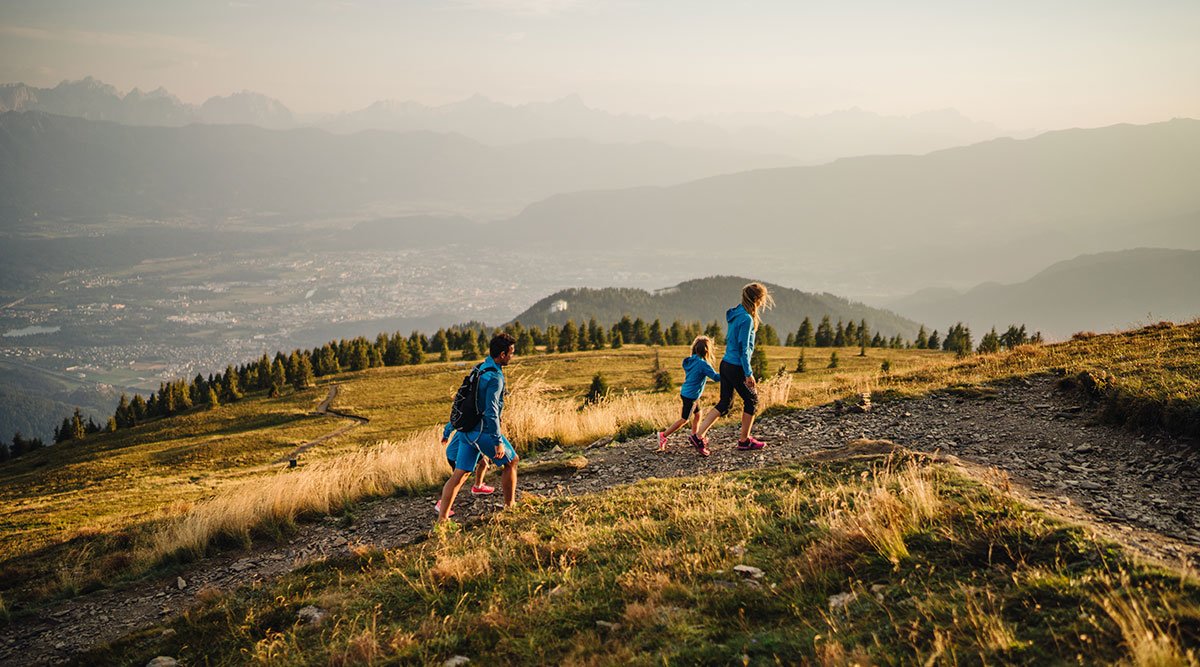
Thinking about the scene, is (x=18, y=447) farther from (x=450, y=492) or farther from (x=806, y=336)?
(x=806, y=336)

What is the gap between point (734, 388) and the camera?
387 inches

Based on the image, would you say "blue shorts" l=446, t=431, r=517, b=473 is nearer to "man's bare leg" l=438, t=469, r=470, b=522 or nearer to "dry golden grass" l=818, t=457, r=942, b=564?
"man's bare leg" l=438, t=469, r=470, b=522

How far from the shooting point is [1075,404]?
32.2 feet

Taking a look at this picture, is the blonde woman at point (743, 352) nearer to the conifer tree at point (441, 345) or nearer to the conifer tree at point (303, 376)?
the conifer tree at point (303, 376)

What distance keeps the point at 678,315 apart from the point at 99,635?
634ft

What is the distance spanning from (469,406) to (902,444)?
6823mm

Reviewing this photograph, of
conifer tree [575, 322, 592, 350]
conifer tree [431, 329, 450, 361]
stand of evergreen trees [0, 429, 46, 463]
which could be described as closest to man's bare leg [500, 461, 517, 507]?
conifer tree [575, 322, 592, 350]

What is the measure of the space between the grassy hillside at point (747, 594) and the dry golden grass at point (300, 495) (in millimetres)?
2985

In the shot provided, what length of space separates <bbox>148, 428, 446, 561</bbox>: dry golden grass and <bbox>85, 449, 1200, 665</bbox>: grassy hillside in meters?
2.99

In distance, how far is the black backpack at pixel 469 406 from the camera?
7625 millimetres

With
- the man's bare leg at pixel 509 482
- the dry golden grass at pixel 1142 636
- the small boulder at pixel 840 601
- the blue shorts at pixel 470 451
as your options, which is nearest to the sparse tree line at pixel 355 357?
the man's bare leg at pixel 509 482

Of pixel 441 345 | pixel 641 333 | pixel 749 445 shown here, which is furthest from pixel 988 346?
pixel 441 345

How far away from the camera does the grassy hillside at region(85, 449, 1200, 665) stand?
11.0 feet

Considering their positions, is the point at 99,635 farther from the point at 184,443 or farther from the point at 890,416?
the point at 184,443
